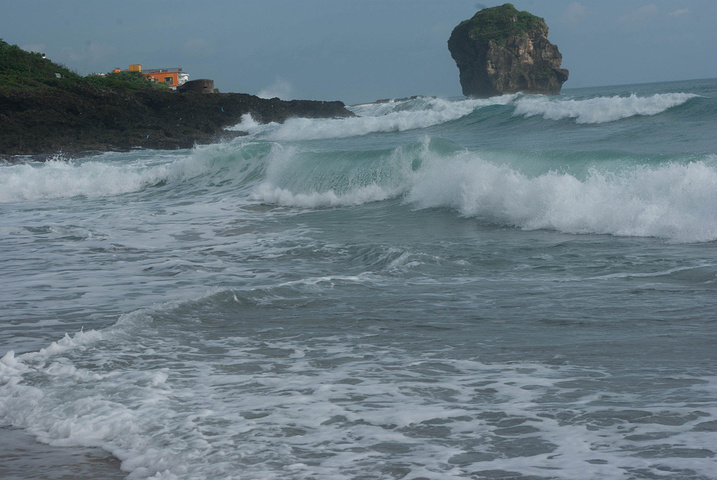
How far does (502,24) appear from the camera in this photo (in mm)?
79188

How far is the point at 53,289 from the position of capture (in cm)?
651

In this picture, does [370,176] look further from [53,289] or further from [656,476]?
[656,476]

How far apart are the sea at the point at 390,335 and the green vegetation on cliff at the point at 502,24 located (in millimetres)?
71252

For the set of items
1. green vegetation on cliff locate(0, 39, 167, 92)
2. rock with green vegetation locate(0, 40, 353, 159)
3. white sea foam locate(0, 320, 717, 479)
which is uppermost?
green vegetation on cliff locate(0, 39, 167, 92)

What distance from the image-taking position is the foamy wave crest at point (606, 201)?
8047 millimetres

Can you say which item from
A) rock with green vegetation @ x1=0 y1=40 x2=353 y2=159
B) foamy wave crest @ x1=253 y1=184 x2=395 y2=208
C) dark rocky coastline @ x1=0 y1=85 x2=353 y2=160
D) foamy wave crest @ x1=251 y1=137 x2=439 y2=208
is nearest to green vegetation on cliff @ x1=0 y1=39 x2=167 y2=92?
rock with green vegetation @ x1=0 y1=40 x2=353 y2=159

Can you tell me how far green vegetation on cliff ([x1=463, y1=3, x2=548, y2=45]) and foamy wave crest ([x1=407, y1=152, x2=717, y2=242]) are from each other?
72.2m

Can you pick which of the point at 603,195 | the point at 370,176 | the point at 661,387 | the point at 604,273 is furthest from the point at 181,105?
the point at 661,387

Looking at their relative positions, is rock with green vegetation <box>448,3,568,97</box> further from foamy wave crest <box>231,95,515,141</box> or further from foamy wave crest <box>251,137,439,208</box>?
foamy wave crest <box>251,137,439,208</box>

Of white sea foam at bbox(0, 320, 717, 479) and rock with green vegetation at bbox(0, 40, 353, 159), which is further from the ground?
rock with green vegetation at bbox(0, 40, 353, 159)

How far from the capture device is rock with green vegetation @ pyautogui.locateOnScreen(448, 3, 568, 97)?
256 feet

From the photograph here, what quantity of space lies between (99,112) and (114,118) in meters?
0.80

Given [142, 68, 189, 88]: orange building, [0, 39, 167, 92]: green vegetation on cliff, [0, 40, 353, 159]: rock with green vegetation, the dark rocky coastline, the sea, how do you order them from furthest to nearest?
[142, 68, 189, 88]: orange building
[0, 39, 167, 92]: green vegetation on cliff
[0, 40, 353, 159]: rock with green vegetation
the dark rocky coastline
the sea

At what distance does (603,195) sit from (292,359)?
6.28 m
